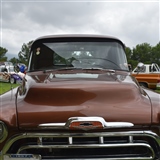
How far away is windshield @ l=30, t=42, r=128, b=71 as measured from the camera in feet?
13.4

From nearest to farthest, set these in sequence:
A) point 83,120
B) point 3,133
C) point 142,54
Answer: point 83,120
point 3,133
point 142,54

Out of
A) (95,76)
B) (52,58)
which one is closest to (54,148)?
(95,76)

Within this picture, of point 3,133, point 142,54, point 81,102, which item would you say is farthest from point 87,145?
point 142,54

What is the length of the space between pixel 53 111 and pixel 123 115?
2.04 ft

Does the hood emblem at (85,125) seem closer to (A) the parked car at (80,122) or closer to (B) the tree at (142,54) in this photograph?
(A) the parked car at (80,122)

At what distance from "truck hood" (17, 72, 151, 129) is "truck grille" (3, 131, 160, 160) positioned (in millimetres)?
127

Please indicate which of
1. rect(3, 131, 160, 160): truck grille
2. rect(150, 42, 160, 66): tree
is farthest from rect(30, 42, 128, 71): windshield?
rect(150, 42, 160, 66): tree

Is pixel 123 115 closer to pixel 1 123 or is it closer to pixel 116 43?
pixel 1 123

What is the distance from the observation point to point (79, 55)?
420cm

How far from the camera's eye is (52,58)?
13.6 feet

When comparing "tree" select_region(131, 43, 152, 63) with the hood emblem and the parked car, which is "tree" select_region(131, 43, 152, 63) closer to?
the parked car

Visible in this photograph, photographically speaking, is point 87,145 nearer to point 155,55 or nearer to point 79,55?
point 79,55

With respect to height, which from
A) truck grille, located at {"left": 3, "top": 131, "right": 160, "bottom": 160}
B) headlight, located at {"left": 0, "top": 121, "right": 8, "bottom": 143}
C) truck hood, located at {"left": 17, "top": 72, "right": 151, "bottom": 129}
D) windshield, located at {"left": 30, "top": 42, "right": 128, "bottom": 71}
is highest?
windshield, located at {"left": 30, "top": 42, "right": 128, "bottom": 71}

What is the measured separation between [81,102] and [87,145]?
418mm
